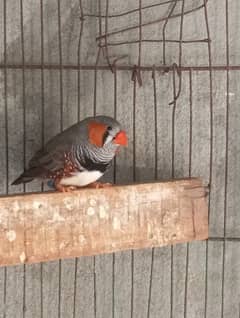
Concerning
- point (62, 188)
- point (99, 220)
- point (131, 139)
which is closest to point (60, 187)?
point (62, 188)

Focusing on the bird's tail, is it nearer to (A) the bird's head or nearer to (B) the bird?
(B) the bird

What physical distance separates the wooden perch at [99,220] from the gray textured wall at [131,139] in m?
0.17

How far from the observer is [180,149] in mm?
1559

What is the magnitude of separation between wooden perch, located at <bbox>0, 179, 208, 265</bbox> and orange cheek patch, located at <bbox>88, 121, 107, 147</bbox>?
0.11m

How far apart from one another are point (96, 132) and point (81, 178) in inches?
4.2

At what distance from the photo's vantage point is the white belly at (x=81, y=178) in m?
1.30

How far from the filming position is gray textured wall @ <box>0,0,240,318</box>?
1.48 m

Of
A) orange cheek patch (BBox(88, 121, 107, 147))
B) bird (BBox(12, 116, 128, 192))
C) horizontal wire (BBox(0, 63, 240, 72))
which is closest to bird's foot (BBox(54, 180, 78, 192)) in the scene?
bird (BBox(12, 116, 128, 192))

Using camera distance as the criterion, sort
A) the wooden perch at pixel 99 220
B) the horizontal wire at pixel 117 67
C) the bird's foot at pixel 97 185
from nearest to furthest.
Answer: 1. the wooden perch at pixel 99 220
2. the bird's foot at pixel 97 185
3. the horizontal wire at pixel 117 67

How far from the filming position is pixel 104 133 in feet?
4.23

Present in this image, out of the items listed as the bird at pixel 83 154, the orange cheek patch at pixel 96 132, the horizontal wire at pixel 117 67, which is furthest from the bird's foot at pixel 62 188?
the horizontal wire at pixel 117 67

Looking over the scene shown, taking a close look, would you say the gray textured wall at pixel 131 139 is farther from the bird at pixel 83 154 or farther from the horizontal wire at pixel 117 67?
the bird at pixel 83 154

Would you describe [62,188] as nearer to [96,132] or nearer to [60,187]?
[60,187]

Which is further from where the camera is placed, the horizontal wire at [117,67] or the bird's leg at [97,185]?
the horizontal wire at [117,67]
